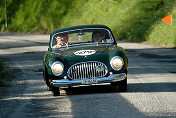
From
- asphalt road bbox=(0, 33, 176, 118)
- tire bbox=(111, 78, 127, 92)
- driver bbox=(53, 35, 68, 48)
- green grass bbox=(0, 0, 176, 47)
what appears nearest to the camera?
asphalt road bbox=(0, 33, 176, 118)

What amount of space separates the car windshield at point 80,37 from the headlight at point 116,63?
167 centimetres

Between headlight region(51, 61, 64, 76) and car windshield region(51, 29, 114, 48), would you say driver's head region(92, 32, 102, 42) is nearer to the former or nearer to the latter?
car windshield region(51, 29, 114, 48)

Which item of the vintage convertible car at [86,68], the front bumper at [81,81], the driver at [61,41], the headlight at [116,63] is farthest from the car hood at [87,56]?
the driver at [61,41]

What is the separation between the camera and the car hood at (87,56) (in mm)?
9133

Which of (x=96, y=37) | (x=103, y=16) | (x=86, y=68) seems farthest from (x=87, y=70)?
(x=103, y=16)

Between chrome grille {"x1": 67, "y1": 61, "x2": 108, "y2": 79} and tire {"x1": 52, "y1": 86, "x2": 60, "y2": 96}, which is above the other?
chrome grille {"x1": 67, "y1": 61, "x2": 108, "y2": 79}

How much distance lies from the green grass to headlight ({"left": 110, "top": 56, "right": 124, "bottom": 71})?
14993 millimetres

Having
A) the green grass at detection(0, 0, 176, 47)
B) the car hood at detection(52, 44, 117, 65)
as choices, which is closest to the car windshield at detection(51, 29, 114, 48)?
the car hood at detection(52, 44, 117, 65)

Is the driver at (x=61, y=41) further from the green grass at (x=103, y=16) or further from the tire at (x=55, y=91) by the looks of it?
the green grass at (x=103, y=16)

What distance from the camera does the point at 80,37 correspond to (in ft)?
35.7

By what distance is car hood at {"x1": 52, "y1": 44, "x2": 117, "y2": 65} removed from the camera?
9.13 meters

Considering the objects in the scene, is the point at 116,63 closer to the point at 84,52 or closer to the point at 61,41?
the point at 84,52

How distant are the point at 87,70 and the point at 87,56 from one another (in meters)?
0.34

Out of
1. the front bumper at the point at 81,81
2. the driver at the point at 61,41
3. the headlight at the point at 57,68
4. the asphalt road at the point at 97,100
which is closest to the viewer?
the asphalt road at the point at 97,100
